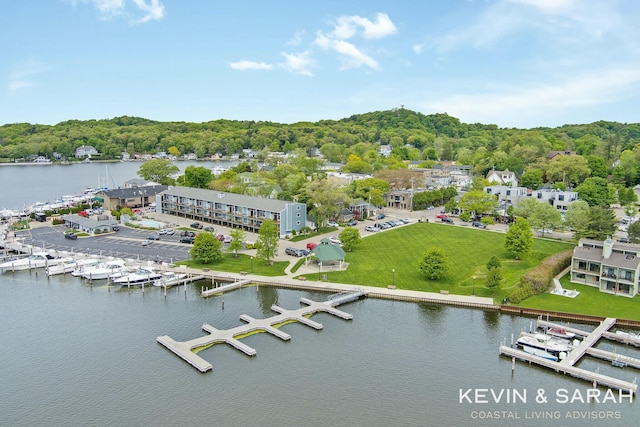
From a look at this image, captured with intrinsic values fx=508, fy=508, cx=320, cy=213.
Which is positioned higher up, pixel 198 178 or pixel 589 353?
pixel 198 178

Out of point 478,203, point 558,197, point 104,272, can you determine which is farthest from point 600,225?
point 104,272

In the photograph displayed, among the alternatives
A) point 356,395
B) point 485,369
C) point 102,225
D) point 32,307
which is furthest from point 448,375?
point 102,225

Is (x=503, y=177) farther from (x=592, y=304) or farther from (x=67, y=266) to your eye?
(x=67, y=266)

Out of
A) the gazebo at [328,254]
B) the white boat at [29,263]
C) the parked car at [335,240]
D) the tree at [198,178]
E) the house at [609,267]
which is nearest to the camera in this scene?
the house at [609,267]

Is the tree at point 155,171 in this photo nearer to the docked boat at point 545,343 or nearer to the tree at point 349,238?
the tree at point 349,238

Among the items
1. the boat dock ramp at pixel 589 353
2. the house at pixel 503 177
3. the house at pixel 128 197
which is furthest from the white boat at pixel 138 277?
the house at pixel 503 177

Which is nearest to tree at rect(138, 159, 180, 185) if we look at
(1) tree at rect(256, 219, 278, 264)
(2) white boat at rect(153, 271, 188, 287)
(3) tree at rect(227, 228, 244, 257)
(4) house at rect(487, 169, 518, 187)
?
(3) tree at rect(227, 228, 244, 257)

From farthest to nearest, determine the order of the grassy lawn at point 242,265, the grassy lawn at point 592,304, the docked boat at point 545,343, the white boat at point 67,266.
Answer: the white boat at point 67,266 → the grassy lawn at point 242,265 → the grassy lawn at point 592,304 → the docked boat at point 545,343

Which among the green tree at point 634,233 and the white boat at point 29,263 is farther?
the green tree at point 634,233

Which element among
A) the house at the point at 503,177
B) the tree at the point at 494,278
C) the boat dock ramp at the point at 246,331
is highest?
the house at the point at 503,177
